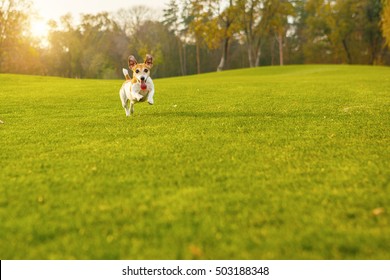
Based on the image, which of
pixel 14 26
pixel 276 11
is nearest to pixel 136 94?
pixel 14 26

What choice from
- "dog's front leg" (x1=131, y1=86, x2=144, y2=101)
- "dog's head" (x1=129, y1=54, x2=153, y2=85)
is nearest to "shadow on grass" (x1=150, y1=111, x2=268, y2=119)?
"dog's front leg" (x1=131, y1=86, x2=144, y2=101)

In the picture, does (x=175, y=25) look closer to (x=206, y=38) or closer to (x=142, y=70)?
(x=206, y=38)

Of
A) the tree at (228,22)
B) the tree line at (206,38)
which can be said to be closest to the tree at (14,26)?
the tree line at (206,38)

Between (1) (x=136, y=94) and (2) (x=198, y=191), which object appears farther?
(1) (x=136, y=94)

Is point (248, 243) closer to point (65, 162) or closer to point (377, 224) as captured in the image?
point (377, 224)

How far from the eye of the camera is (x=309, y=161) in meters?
4.98

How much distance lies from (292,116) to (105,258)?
6829mm

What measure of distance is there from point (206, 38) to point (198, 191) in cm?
4691

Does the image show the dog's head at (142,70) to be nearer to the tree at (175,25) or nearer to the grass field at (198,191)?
the grass field at (198,191)

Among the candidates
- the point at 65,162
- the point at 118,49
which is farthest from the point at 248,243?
the point at 118,49

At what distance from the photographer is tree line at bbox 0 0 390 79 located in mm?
49688

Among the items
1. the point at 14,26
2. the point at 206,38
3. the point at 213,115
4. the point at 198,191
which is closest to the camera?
the point at 198,191

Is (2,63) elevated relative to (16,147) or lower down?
elevated

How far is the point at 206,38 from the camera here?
49.0m
